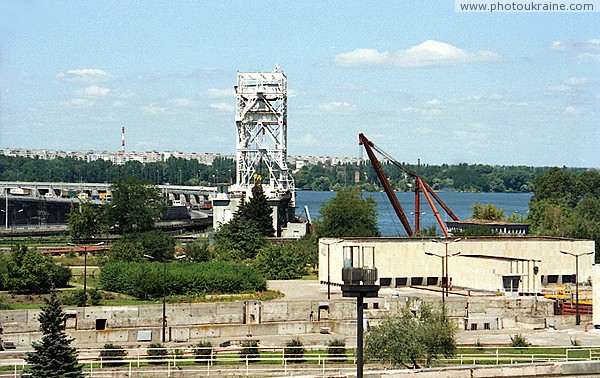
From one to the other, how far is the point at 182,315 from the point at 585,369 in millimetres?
26537

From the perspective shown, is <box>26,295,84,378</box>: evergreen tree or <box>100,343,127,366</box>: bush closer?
<box>26,295,84,378</box>: evergreen tree

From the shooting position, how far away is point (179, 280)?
63562 mm

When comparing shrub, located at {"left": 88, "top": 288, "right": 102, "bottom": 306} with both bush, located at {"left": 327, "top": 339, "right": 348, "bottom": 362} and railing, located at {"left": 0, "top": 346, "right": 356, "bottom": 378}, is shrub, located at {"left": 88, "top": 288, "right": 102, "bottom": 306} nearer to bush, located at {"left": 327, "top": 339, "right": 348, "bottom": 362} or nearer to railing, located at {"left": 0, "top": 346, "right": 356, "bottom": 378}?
railing, located at {"left": 0, "top": 346, "right": 356, "bottom": 378}

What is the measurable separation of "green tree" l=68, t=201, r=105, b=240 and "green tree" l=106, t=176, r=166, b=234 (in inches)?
51.5

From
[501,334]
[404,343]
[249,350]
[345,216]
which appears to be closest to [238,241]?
[345,216]

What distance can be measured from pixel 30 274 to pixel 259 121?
2018 inches

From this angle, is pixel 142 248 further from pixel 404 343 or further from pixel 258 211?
pixel 404 343

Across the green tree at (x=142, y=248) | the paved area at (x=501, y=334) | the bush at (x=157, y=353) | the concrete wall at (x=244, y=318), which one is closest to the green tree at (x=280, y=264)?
the green tree at (x=142, y=248)

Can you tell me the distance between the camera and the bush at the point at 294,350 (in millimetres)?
42531

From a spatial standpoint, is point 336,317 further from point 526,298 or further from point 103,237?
point 103,237

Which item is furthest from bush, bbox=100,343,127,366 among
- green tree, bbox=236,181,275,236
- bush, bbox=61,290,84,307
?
green tree, bbox=236,181,275,236

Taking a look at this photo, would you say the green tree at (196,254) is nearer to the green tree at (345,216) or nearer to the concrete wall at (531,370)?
the green tree at (345,216)

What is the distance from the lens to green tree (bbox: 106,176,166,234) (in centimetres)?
10281

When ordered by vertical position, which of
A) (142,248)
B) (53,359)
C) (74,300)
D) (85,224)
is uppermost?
(85,224)
